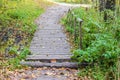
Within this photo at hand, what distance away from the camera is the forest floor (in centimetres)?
877

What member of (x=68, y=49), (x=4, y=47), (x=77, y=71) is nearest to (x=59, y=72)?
(x=77, y=71)

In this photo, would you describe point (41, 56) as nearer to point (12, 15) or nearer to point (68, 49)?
point (68, 49)

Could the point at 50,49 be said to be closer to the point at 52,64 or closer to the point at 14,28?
the point at 52,64

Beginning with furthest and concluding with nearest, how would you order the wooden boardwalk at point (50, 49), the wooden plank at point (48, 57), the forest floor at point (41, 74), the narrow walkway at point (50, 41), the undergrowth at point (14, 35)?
1. the narrow walkway at point (50, 41)
2. the undergrowth at point (14, 35)
3. the wooden plank at point (48, 57)
4. the wooden boardwalk at point (50, 49)
5. the forest floor at point (41, 74)

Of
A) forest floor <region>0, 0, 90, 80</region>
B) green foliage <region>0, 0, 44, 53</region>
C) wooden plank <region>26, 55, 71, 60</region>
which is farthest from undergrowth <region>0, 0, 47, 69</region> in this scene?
forest floor <region>0, 0, 90, 80</region>

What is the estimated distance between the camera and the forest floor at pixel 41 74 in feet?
Answer: 28.8

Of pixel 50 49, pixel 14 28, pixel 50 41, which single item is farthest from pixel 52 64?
pixel 14 28

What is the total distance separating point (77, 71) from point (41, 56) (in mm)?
1716

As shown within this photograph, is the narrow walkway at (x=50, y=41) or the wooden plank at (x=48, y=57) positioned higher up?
the wooden plank at (x=48, y=57)

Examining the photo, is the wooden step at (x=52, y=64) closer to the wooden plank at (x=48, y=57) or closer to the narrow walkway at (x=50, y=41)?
the wooden plank at (x=48, y=57)

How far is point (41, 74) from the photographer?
360 inches

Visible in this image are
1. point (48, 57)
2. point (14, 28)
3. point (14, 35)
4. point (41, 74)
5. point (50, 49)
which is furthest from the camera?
point (14, 28)

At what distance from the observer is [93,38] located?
38.0 feet

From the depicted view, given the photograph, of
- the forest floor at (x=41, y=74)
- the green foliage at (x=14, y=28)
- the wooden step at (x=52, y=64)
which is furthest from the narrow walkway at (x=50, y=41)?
the forest floor at (x=41, y=74)
